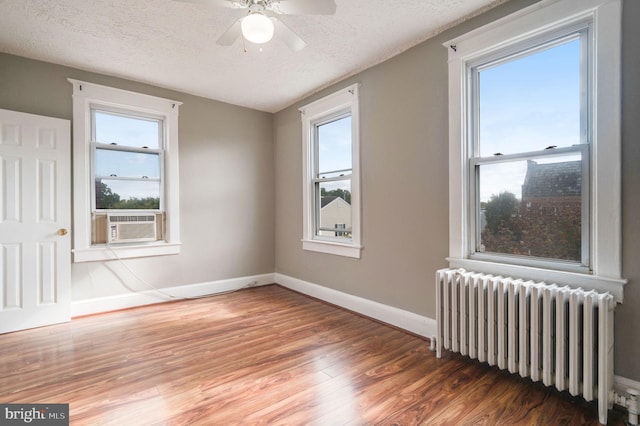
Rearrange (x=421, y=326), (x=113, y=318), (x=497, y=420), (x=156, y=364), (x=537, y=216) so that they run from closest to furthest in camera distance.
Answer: (x=497, y=420)
(x=537, y=216)
(x=156, y=364)
(x=421, y=326)
(x=113, y=318)

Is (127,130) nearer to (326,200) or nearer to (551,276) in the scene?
(326,200)

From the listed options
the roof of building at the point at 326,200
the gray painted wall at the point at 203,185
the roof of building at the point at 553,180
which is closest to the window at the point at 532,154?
the roof of building at the point at 553,180

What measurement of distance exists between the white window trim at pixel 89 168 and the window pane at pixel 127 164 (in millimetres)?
122

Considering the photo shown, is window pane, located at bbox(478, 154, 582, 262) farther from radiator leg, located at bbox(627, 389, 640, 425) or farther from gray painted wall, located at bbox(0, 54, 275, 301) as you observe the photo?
gray painted wall, located at bbox(0, 54, 275, 301)

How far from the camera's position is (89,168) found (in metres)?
3.47

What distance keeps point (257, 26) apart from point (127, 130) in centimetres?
281

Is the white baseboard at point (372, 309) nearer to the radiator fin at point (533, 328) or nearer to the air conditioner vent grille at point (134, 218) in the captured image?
the radiator fin at point (533, 328)

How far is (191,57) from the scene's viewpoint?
3.12 m

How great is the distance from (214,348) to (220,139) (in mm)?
2863

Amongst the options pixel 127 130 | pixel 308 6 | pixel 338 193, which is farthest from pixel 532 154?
pixel 127 130

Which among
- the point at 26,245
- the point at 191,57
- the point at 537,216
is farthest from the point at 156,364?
the point at 537,216

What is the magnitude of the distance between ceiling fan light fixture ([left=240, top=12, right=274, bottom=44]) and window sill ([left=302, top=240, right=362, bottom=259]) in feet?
7.58

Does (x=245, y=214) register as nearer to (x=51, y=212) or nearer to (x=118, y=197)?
(x=118, y=197)
